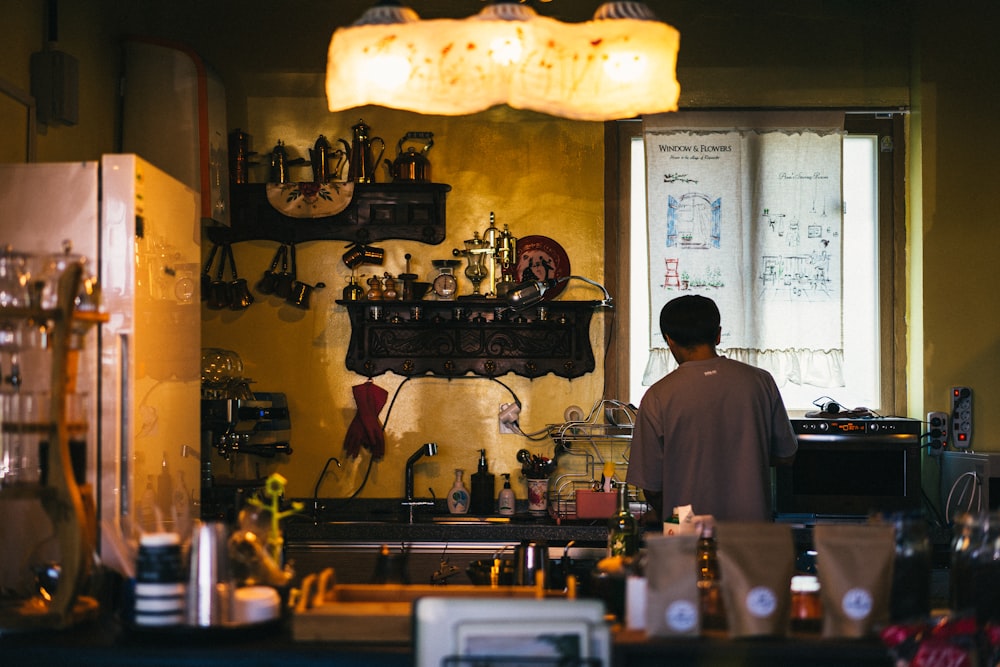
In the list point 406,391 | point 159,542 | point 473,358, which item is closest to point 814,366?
point 473,358

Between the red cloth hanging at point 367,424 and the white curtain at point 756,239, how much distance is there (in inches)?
50.3

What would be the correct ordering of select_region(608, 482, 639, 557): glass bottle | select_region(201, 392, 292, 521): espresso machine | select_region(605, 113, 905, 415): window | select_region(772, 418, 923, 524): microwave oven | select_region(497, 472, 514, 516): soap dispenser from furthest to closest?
1. select_region(605, 113, 905, 415): window
2. select_region(497, 472, 514, 516): soap dispenser
3. select_region(772, 418, 923, 524): microwave oven
4. select_region(201, 392, 292, 521): espresso machine
5. select_region(608, 482, 639, 557): glass bottle

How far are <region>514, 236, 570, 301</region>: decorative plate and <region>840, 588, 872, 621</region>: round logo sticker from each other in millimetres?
3016

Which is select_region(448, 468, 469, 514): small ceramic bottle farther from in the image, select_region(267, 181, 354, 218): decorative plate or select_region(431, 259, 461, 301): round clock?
select_region(267, 181, 354, 218): decorative plate

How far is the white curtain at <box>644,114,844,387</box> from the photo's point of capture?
5004 millimetres

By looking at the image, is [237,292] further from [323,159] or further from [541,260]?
[541,260]

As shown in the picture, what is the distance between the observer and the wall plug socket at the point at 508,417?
4.98 meters

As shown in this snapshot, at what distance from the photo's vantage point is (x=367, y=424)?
16.3 feet

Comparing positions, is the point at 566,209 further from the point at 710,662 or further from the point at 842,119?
the point at 710,662

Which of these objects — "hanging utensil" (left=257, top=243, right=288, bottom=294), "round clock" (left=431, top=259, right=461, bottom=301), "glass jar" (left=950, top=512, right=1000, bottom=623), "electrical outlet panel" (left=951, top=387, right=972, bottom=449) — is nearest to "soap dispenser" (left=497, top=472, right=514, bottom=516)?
"round clock" (left=431, top=259, right=461, bottom=301)

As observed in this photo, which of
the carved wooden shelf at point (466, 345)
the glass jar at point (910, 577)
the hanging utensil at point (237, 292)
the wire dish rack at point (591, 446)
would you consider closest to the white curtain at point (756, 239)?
the wire dish rack at point (591, 446)

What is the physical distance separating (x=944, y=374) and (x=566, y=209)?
1.91m

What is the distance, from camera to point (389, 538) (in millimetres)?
4398

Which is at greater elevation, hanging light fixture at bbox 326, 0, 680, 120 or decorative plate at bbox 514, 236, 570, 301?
hanging light fixture at bbox 326, 0, 680, 120
